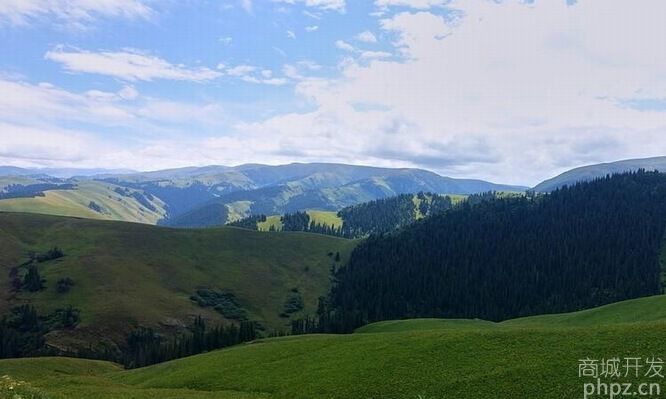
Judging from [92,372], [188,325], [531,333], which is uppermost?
[531,333]

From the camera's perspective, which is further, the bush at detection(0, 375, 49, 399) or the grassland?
the grassland

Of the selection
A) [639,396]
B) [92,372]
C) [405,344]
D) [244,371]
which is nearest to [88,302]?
[92,372]

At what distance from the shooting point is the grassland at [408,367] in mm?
42656

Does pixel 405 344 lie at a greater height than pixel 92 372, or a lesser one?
greater

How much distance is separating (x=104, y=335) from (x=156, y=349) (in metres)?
40.4

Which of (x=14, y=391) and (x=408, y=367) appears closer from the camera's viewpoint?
(x=14, y=391)

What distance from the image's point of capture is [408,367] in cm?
5069

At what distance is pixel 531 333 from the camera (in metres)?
52.5

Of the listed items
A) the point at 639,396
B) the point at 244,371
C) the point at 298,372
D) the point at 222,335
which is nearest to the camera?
the point at 639,396

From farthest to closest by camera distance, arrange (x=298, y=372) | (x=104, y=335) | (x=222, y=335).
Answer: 1. (x=104, y=335)
2. (x=222, y=335)
3. (x=298, y=372)

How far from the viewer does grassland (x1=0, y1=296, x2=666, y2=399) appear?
42656mm

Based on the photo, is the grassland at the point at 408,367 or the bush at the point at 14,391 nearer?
the bush at the point at 14,391

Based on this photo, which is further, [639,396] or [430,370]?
[430,370]

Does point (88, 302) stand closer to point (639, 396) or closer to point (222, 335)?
point (222, 335)
